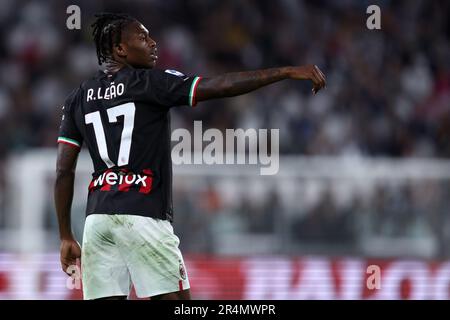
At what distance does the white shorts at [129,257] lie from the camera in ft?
14.5

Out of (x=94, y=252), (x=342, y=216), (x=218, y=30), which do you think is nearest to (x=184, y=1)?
(x=218, y=30)

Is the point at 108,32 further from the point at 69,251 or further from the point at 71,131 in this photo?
the point at 69,251

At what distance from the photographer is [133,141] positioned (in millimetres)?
4492

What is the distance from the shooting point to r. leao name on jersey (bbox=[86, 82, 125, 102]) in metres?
4.52

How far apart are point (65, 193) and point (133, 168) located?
436 mm

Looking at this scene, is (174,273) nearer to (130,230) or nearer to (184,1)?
(130,230)

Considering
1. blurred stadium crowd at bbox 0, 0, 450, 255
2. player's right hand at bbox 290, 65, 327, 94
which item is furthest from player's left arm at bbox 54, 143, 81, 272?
blurred stadium crowd at bbox 0, 0, 450, 255

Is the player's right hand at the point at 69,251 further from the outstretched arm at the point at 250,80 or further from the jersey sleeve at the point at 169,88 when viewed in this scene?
the outstretched arm at the point at 250,80

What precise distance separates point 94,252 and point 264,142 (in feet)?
23.4

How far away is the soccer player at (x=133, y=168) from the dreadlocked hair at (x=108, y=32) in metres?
0.01

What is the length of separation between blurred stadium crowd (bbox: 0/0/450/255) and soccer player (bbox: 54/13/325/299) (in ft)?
22.3

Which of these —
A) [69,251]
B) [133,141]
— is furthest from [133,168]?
[69,251]

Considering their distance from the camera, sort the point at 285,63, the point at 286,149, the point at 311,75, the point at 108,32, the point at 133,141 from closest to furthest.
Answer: the point at 311,75
the point at 133,141
the point at 108,32
the point at 286,149
the point at 285,63

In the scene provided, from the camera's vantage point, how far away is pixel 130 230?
4.44 metres
